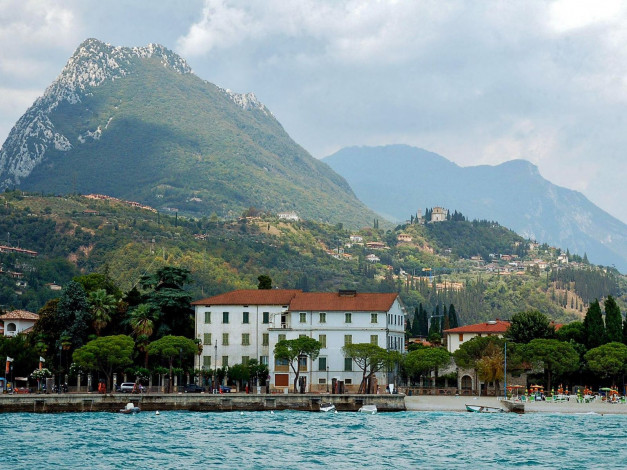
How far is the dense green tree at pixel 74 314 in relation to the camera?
105875 mm

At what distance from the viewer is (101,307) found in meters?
108

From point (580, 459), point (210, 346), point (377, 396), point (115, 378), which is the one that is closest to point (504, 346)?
point (377, 396)

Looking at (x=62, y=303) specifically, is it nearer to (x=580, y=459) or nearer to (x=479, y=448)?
(x=479, y=448)

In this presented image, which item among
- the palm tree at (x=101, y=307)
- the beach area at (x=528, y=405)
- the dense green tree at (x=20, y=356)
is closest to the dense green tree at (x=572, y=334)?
the beach area at (x=528, y=405)

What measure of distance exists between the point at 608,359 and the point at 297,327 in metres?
30.4

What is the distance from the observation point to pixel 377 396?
8950 cm

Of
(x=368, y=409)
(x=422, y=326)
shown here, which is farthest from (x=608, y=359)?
(x=422, y=326)

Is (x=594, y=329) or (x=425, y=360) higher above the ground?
(x=594, y=329)

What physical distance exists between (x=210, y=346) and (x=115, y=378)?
11.0 meters

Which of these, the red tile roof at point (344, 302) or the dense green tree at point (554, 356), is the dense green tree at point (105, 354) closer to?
the red tile roof at point (344, 302)

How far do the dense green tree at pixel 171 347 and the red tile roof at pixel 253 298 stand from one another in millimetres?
6881

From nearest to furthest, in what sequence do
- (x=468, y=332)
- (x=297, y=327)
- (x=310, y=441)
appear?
(x=310, y=441), (x=297, y=327), (x=468, y=332)

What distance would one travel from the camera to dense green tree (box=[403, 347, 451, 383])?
105312mm

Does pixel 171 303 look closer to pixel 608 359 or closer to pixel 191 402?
pixel 191 402
